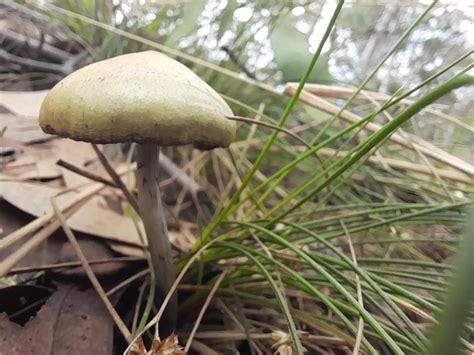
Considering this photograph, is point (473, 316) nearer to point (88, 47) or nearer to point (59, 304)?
point (59, 304)

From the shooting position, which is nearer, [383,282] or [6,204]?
[383,282]

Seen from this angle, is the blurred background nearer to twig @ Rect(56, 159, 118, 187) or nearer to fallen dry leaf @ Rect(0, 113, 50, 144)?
fallen dry leaf @ Rect(0, 113, 50, 144)

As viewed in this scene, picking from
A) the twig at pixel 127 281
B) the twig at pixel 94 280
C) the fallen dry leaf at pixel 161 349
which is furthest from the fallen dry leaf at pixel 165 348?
the twig at pixel 127 281

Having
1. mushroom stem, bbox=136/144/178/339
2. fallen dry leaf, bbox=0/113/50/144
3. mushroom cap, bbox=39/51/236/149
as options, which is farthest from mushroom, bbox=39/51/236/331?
fallen dry leaf, bbox=0/113/50/144

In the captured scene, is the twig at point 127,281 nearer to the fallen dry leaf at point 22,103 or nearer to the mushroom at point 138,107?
the mushroom at point 138,107

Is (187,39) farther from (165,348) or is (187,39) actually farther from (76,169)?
(165,348)

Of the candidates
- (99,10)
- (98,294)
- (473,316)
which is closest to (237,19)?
(99,10)
